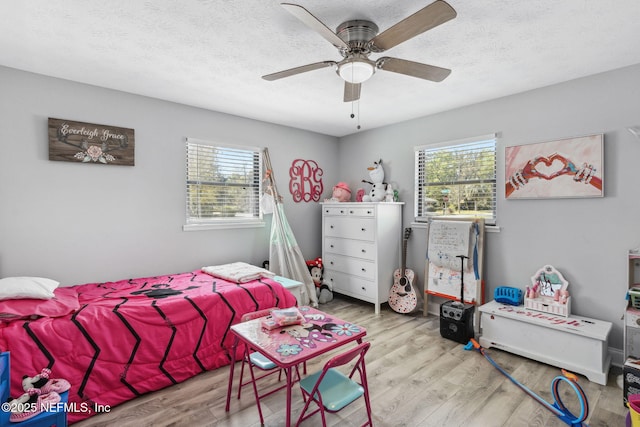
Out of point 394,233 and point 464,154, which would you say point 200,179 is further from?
point 464,154

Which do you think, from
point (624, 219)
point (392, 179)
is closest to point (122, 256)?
point (392, 179)

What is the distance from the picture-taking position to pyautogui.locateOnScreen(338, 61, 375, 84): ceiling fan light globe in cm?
192

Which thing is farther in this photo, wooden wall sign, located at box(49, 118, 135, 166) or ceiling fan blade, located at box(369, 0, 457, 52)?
wooden wall sign, located at box(49, 118, 135, 166)

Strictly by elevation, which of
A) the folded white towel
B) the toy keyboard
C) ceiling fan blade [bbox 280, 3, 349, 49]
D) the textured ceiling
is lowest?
the toy keyboard

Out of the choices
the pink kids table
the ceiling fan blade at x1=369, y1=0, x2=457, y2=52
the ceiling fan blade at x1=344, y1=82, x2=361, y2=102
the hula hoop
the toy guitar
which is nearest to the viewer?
the ceiling fan blade at x1=369, y1=0, x2=457, y2=52

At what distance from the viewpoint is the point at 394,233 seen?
4.02 m

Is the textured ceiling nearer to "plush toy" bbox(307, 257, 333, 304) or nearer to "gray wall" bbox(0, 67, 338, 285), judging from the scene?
"gray wall" bbox(0, 67, 338, 285)

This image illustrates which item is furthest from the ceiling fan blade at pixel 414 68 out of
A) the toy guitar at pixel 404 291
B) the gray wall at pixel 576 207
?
the toy guitar at pixel 404 291

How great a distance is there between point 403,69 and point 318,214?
2.99 m

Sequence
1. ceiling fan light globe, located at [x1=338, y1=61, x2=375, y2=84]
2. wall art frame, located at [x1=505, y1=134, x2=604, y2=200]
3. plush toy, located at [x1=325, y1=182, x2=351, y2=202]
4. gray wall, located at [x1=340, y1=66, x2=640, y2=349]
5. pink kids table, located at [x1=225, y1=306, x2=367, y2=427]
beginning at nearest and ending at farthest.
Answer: pink kids table, located at [x1=225, y1=306, x2=367, y2=427] → ceiling fan light globe, located at [x1=338, y1=61, x2=375, y2=84] → gray wall, located at [x1=340, y1=66, x2=640, y2=349] → wall art frame, located at [x1=505, y1=134, x2=604, y2=200] → plush toy, located at [x1=325, y1=182, x2=351, y2=202]

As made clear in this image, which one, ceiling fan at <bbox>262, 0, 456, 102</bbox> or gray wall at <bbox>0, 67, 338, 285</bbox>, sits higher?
ceiling fan at <bbox>262, 0, 456, 102</bbox>

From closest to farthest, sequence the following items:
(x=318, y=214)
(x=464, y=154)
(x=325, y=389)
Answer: (x=325, y=389)
(x=464, y=154)
(x=318, y=214)

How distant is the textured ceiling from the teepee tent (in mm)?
1211

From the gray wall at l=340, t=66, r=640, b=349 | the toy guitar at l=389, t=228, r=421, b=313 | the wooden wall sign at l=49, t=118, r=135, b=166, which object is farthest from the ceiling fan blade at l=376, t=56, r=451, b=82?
the wooden wall sign at l=49, t=118, r=135, b=166
